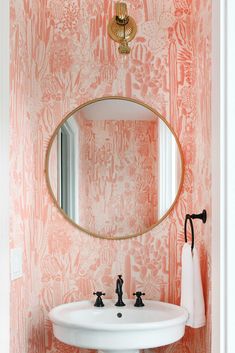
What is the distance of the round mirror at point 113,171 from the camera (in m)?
2.96

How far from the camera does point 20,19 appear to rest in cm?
267

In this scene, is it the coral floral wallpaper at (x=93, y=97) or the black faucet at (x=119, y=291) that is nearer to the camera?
the black faucet at (x=119, y=291)

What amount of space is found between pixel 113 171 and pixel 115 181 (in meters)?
0.05

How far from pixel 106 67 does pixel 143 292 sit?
119 cm

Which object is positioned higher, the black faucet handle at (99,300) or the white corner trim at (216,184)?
the white corner trim at (216,184)

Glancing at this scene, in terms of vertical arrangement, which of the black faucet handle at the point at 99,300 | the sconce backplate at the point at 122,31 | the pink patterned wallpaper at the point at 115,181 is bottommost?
the black faucet handle at the point at 99,300

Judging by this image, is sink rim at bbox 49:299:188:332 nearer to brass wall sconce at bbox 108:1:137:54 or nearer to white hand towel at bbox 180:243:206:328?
white hand towel at bbox 180:243:206:328

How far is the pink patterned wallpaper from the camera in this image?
296 centimetres

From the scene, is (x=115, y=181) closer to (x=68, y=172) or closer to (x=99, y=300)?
(x=68, y=172)

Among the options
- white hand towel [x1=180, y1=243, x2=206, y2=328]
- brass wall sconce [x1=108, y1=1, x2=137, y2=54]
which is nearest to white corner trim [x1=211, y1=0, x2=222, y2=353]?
white hand towel [x1=180, y1=243, x2=206, y2=328]

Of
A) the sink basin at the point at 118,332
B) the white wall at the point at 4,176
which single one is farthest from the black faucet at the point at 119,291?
the white wall at the point at 4,176

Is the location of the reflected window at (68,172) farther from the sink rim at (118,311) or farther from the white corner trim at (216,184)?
the white corner trim at (216,184)

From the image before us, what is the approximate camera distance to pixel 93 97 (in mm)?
2992
